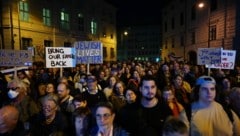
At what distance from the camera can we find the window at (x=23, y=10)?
85.2ft

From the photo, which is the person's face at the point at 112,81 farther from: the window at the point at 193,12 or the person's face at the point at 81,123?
the window at the point at 193,12

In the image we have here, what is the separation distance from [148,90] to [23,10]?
24.7 meters

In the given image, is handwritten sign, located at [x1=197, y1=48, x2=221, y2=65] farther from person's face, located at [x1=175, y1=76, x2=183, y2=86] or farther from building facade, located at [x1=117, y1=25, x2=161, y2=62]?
building facade, located at [x1=117, y1=25, x2=161, y2=62]

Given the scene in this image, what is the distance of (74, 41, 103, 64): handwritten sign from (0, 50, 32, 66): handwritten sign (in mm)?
1862

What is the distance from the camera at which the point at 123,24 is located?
8006 centimetres

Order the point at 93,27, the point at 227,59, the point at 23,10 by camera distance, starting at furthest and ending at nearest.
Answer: the point at 93,27, the point at 23,10, the point at 227,59

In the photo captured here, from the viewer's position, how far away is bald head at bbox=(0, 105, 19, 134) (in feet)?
11.5

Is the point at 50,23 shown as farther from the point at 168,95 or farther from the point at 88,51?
the point at 168,95

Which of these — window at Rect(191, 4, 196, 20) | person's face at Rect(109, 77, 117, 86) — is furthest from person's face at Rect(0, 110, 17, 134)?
window at Rect(191, 4, 196, 20)

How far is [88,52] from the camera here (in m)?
9.45

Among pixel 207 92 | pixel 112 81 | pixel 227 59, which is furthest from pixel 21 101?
pixel 227 59

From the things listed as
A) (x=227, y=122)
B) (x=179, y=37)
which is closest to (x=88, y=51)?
(x=227, y=122)

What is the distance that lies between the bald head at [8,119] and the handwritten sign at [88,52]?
5797mm

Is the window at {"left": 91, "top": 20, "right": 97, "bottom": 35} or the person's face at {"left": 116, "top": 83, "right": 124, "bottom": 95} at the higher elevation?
the window at {"left": 91, "top": 20, "right": 97, "bottom": 35}
